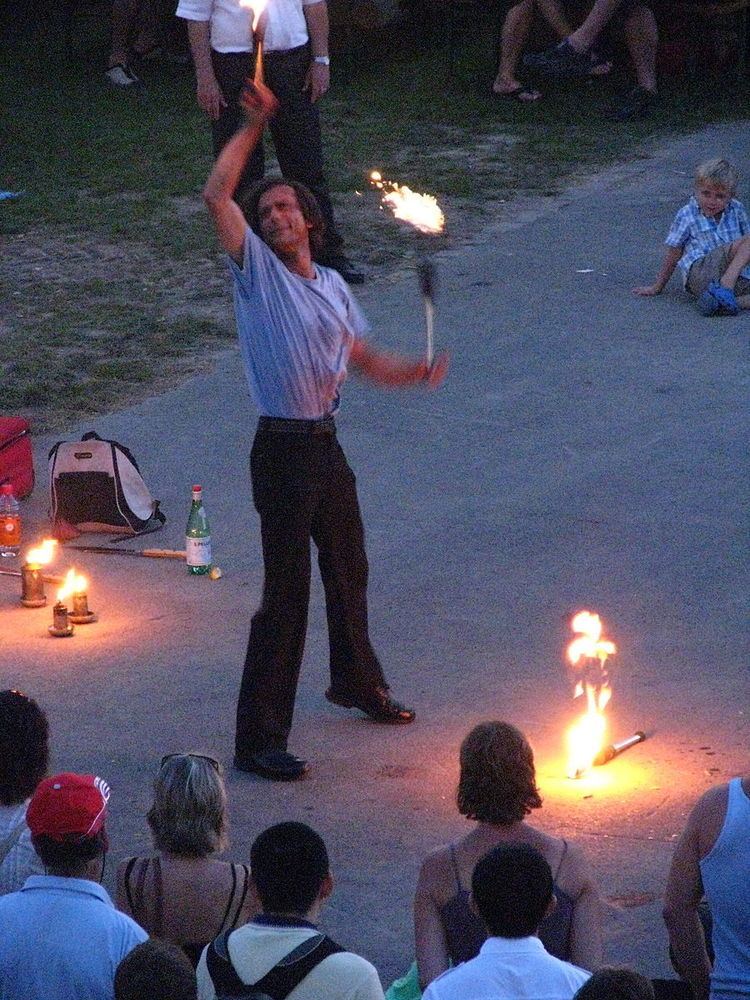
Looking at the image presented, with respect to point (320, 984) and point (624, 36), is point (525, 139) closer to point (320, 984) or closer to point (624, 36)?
point (624, 36)

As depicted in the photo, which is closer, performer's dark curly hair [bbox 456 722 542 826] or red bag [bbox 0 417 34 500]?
performer's dark curly hair [bbox 456 722 542 826]

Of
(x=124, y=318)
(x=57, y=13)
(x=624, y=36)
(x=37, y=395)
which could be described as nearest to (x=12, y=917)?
(x=37, y=395)

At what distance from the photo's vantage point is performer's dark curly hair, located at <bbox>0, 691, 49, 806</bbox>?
4449mm

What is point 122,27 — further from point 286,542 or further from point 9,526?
point 286,542

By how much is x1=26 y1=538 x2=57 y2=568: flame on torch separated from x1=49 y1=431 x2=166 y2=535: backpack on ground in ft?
0.72

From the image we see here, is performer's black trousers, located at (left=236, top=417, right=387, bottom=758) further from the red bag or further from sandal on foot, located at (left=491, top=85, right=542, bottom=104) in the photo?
sandal on foot, located at (left=491, top=85, right=542, bottom=104)

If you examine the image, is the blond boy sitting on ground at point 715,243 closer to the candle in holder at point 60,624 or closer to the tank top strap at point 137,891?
the candle in holder at point 60,624

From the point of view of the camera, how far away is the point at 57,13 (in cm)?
2003

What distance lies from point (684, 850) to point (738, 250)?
699 centimetres

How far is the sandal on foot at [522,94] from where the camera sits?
1577 centimetres

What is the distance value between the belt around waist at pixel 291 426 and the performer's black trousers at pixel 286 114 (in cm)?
504

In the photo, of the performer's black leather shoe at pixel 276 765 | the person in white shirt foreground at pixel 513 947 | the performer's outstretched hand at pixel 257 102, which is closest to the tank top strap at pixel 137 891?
the person in white shirt foreground at pixel 513 947

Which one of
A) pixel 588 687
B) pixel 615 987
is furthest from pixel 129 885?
pixel 588 687

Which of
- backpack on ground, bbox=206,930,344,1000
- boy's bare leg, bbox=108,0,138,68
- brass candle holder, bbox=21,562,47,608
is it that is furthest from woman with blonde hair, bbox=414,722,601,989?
boy's bare leg, bbox=108,0,138,68
